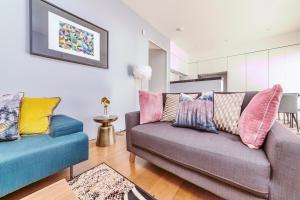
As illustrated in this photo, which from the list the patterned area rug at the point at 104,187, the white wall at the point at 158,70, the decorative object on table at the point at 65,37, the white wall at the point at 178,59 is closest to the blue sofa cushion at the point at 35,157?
the patterned area rug at the point at 104,187

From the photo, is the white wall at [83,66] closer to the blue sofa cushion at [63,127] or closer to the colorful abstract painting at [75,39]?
the colorful abstract painting at [75,39]

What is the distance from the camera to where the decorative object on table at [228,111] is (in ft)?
4.18

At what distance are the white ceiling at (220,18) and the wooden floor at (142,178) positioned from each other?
110 inches

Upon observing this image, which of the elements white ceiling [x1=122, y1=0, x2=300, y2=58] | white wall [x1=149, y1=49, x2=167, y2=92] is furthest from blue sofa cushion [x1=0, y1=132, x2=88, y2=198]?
white wall [x1=149, y1=49, x2=167, y2=92]

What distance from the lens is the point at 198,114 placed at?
1360 millimetres

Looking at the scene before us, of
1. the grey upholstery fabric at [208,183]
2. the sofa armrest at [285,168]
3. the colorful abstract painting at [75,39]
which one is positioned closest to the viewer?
the sofa armrest at [285,168]

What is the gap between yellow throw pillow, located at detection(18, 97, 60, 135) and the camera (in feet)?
4.26

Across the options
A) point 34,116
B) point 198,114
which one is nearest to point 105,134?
point 34,116

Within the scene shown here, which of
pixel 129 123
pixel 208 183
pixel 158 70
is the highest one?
pixel 158 70

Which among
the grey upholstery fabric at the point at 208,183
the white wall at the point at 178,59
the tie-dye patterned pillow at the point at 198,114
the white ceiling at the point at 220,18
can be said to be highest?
the white ceiling at the point at 220,18

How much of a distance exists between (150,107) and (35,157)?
112cm

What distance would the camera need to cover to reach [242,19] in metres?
3.36

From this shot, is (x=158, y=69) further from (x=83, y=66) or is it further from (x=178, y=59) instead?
(x=83, y=66)

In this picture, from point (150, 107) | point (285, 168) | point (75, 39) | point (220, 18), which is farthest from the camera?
point (220, 18)
